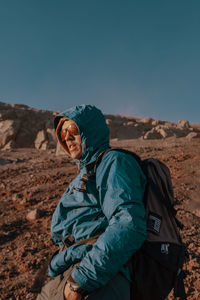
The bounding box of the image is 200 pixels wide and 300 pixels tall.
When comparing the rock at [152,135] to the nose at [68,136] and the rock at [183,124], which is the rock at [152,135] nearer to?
the rock at [183,124]

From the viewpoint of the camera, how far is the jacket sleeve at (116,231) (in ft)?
3.67

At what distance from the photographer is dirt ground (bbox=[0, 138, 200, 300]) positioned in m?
3.02

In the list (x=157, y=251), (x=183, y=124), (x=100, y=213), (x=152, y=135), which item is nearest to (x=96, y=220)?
(x=100, y=213)

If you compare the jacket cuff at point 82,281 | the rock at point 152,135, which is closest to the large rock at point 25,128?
the rock at point 152,135

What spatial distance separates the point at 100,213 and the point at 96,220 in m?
0.04

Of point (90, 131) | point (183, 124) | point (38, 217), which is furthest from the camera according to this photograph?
point (183, 124)

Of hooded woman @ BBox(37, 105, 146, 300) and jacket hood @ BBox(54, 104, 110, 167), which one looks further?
jacket hood @ BBox(54, 104, 110, 167)

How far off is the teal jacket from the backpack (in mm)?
71

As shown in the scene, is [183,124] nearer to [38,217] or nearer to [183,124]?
[183,124]

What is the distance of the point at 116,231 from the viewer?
114 centimetres

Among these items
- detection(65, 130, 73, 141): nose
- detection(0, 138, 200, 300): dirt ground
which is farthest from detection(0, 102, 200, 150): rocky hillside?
detection(65, 130, 73, 141): nose

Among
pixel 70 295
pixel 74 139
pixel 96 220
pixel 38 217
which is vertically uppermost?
pixel 74 139

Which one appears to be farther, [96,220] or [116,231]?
[96,220]

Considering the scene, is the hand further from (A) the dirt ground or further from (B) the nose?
(A) the dirt ground
